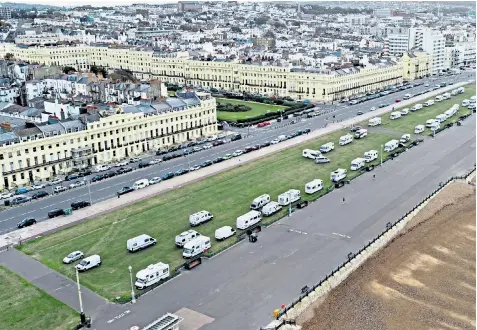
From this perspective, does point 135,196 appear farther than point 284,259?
Yes

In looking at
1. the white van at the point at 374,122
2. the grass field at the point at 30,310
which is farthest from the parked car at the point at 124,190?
the white van at the point at 374,122

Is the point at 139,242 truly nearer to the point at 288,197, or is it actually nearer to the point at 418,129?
the point at 288,197

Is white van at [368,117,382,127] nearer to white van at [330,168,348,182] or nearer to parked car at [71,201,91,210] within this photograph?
white van at [330,168,348,182]

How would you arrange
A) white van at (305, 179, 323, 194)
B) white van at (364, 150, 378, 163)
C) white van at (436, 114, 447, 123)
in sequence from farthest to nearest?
white van at (436, 114, 447, 123), white van at (364, 150, 378, 163), white van at (305, 179, 323, 194)

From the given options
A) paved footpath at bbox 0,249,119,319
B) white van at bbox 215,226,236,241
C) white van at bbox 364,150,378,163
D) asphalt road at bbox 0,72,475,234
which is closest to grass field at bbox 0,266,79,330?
paved footpath at bbox 0,249,119,319

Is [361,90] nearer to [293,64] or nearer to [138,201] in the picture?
[293,64]

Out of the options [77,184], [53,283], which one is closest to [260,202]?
[53,283]
